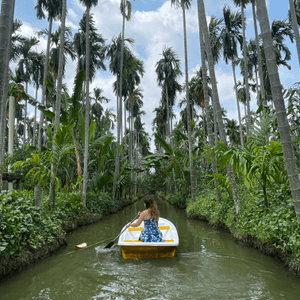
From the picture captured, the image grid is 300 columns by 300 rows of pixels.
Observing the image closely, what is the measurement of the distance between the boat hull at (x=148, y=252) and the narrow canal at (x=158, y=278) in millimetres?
130

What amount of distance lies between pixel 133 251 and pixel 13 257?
2597 millimetres

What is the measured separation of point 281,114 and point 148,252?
4.21m

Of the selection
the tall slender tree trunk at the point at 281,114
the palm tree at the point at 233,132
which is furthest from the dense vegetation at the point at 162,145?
the palm tree at the point at 233,132

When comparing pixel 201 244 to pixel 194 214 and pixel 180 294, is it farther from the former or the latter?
pixel 194 214

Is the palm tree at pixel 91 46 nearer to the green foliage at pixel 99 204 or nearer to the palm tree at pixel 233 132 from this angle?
the green foliage at pixel 99 204

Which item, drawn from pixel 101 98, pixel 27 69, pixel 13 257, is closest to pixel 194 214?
pixel 13 257

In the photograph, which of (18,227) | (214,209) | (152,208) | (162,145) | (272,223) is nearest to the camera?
(18,227)

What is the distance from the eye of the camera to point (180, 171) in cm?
1888

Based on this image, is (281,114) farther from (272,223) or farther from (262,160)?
(272,223)

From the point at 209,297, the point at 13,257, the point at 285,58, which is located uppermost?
the point at 285,58

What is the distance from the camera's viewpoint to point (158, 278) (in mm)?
4793

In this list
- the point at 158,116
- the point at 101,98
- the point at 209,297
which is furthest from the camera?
the point at 158,116

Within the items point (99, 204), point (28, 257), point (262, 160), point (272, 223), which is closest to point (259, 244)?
point (272, 223)

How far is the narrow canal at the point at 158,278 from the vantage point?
4.10 metres
